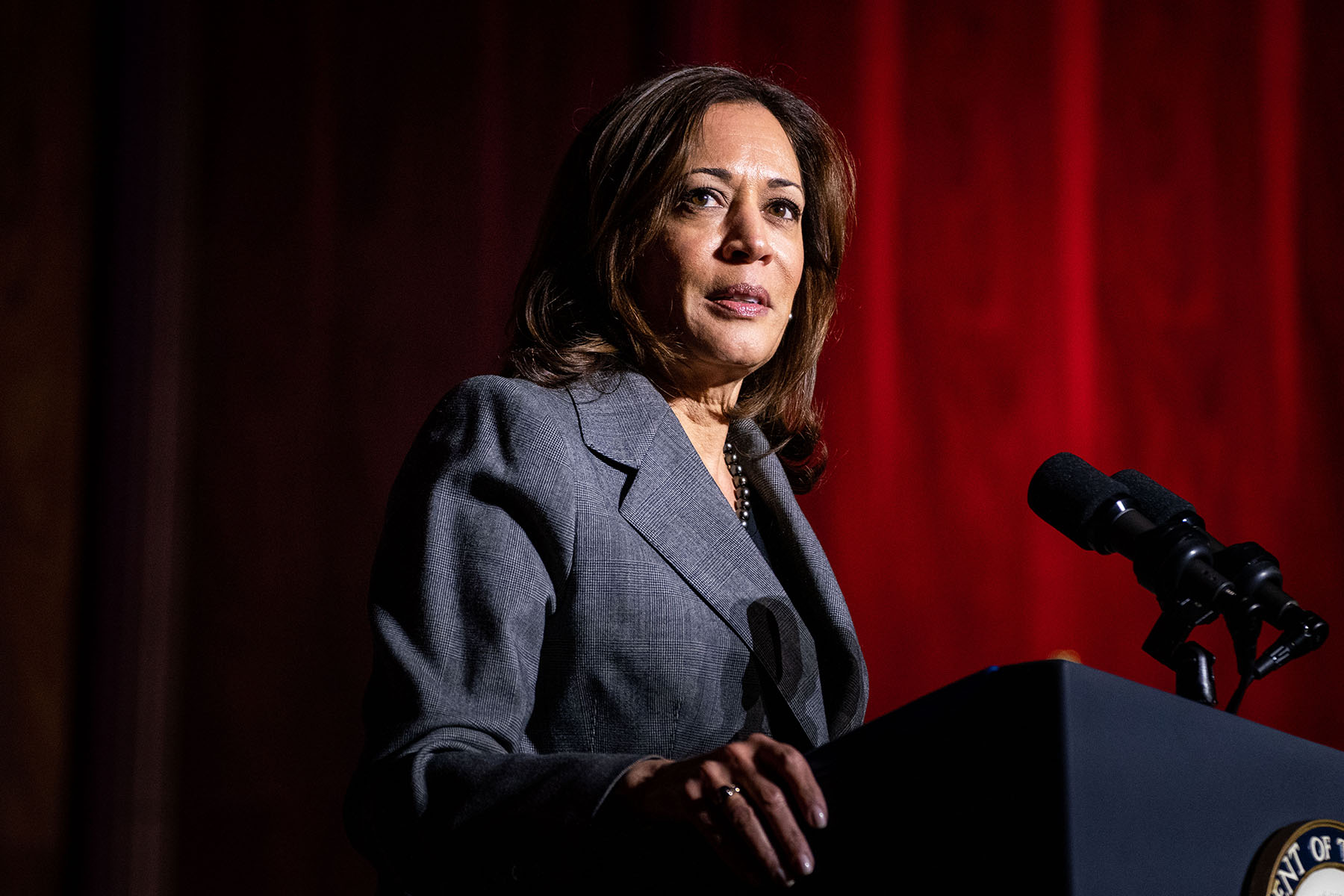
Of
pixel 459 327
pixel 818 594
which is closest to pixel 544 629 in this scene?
pixel 818 594

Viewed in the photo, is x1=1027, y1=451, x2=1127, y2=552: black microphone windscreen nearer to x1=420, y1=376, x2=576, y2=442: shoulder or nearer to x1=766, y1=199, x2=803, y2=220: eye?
x1=420, y1=376, x2=576, y2=442: shoulder

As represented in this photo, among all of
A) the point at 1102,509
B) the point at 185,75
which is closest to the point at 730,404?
the point at 1102,509

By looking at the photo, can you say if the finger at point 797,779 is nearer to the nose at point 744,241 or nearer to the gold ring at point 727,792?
the gold ring at point 727,792

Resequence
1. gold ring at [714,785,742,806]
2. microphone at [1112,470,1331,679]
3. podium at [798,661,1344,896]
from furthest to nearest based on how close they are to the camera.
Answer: microphone at [1112,470,1331,679] → gold ring at [714,785,742,806] → podium at [798,661,1344,896]

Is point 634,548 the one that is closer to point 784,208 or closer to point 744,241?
point 744,241

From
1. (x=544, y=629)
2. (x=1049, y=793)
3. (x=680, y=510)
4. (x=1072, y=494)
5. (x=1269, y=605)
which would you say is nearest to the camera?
(x=1049, y=793)

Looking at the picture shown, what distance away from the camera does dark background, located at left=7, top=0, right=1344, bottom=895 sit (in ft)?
6.17

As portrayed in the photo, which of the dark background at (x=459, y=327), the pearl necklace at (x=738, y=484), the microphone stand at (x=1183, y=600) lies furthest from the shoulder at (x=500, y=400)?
the dark background at (x=459, y=327)

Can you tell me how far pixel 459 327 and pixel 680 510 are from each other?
1032mm

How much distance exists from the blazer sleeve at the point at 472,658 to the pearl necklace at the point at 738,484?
0.37 metres

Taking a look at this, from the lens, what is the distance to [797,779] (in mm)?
646

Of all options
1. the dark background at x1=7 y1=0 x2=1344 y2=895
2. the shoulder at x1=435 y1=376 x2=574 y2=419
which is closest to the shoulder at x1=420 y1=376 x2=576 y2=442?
the shoulder at x1=435 y1=376 x2=574 y2=419

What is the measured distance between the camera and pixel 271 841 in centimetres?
192

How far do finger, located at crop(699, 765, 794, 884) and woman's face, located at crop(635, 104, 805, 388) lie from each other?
0.73 metres
